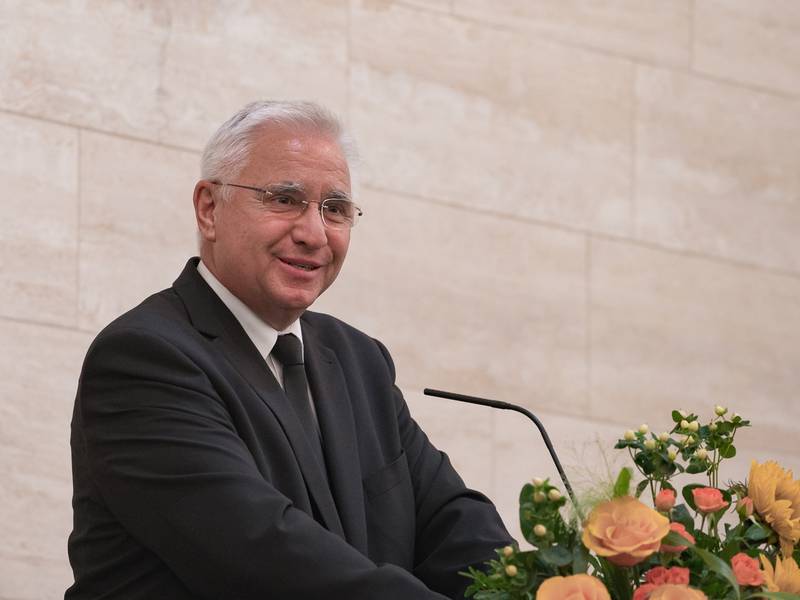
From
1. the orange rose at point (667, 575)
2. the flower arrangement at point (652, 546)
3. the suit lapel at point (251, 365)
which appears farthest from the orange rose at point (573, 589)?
the suit lapel at point (251, 365)

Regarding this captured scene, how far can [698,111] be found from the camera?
24.5ft

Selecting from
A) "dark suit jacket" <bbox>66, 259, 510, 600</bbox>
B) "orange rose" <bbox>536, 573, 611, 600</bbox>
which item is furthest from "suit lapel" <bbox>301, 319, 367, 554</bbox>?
"orange rose" <bbox>536, 573, 611, 600</bbox>

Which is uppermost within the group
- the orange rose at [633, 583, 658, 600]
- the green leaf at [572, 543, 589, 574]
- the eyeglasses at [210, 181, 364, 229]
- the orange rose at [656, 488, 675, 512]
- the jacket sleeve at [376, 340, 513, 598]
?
the eyeglasses at [210, 181, 364, 229]

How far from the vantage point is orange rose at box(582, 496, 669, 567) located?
2742 mm

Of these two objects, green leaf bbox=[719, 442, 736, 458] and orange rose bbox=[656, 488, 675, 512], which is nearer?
Answer: orange rose bbox=[656, 488, 675, 512]

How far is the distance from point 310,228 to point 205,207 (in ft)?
1.00

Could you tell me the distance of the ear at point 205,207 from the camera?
4.09 m

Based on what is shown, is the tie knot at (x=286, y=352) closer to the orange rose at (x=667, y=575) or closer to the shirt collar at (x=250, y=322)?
the shirt collar at (x=250, y=322)

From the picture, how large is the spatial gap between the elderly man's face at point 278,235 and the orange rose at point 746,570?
1.38 meters

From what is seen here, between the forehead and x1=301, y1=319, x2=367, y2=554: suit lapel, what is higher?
the forehead

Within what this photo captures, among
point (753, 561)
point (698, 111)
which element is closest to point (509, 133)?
point (698, 111)

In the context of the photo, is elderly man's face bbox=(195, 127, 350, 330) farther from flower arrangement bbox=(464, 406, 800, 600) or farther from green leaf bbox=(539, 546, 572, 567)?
green leaf bbox=(539, 546, 572, 567)

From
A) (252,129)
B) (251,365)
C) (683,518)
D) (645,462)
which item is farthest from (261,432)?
(683,518)

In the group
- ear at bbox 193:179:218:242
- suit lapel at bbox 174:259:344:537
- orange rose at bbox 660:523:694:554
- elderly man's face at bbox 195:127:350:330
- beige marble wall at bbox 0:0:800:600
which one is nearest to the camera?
orange rose at bbox 660:523:694:554
